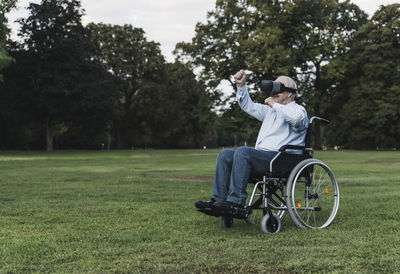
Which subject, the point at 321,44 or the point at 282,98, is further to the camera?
the point at 321,44

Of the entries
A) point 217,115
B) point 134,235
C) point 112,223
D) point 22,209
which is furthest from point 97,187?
point 217,115

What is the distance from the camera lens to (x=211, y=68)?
33.5 m

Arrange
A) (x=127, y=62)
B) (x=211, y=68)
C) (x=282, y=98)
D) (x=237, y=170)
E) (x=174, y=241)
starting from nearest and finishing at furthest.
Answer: (x=174, y=241), (x=237, y=170), (x=282, y=98), (x=211, y=68), (x=127, y=62)

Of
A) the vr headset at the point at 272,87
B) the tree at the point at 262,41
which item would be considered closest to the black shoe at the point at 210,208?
the vr headset at the point at 272,87

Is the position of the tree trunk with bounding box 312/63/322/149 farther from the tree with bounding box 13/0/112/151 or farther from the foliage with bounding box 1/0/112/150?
the tree with bounding box 13/0/112/151

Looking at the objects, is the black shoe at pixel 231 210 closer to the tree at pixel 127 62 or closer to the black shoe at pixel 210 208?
the black shoe at pixel 210 208

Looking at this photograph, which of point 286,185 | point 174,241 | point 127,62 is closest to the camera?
point 174,241

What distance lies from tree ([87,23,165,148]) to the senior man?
4058cm

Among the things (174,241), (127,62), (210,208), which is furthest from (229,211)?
(127,62)

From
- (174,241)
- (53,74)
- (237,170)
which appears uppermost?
(53,74)

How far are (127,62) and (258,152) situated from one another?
147 feet

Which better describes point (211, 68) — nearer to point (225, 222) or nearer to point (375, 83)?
point (375, 83)

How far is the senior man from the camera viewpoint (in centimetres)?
457

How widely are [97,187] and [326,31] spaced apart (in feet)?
108
